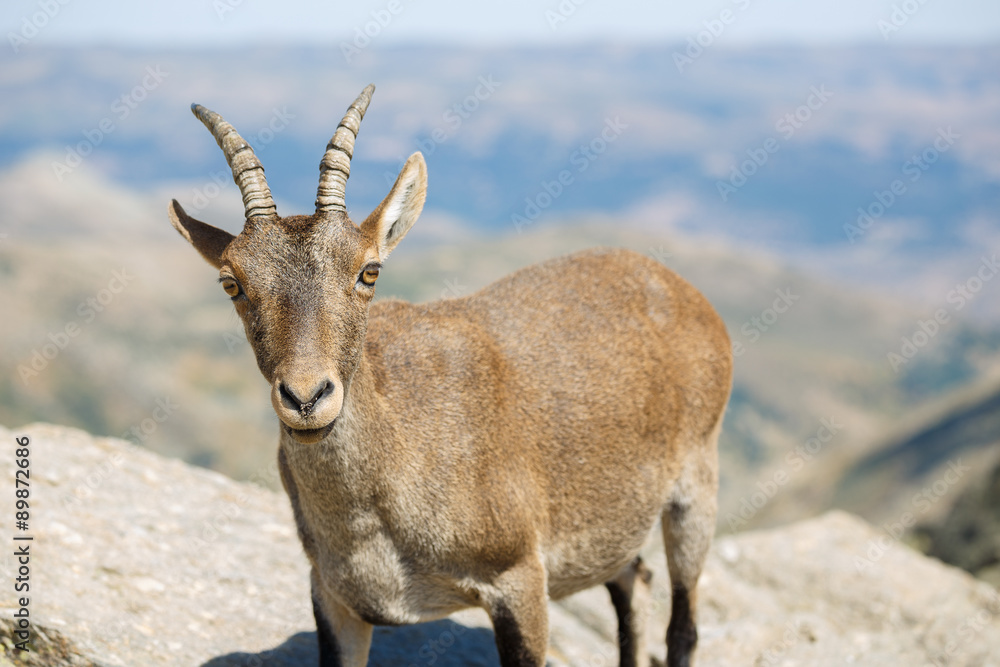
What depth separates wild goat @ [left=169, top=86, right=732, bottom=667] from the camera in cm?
721

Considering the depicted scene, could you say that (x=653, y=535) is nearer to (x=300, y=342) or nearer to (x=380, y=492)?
(x=380, y=492)

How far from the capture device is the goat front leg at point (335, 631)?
29.1 ft

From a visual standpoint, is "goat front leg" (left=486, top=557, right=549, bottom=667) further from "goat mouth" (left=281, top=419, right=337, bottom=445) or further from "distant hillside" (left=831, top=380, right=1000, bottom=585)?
"distant hillside" (left=831, top=380, right=1000, bottom=585)

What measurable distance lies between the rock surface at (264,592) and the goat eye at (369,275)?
496 cm

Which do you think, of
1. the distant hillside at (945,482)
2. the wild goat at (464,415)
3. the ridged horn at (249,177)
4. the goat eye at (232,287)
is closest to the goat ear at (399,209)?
the wild goat at (464,415)

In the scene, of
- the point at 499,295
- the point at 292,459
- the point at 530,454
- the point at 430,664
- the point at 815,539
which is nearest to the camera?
the point at 292,459

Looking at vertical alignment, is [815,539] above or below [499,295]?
below

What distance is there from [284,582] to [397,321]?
17.6 feet

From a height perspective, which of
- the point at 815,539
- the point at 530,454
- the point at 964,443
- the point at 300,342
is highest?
the point at 300,342

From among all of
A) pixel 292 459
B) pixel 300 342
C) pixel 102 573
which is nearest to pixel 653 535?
pixel 292 459

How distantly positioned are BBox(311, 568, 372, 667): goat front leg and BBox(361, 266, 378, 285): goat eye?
3191 millimetres

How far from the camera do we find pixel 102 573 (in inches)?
435

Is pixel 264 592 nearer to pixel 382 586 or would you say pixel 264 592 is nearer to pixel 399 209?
pixel 382 586

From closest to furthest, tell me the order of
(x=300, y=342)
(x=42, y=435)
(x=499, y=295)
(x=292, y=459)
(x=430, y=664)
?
(x=300, y=342), (x=292, y=459), (x=499, y=295), (x=430, y=664), (x=42, y=435)
